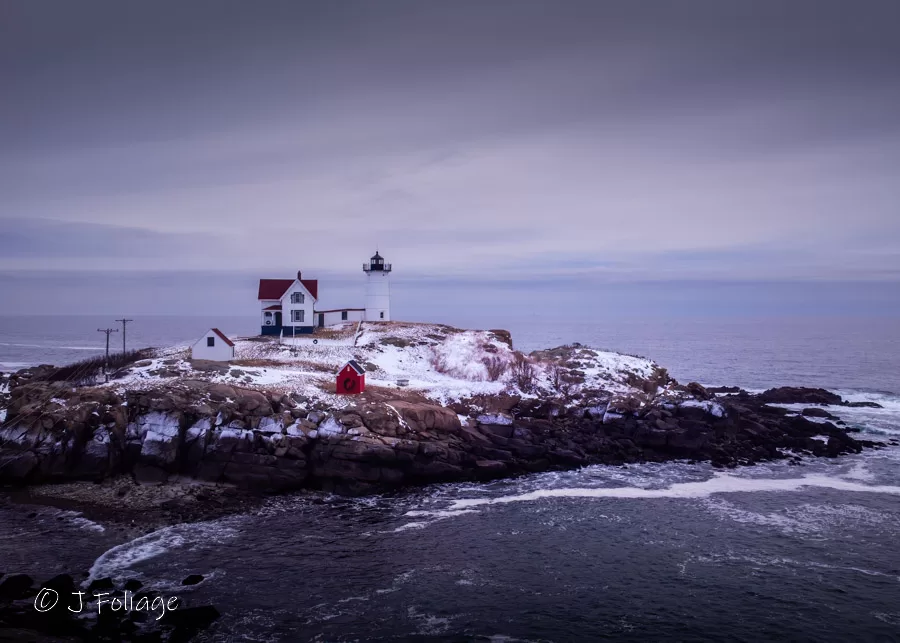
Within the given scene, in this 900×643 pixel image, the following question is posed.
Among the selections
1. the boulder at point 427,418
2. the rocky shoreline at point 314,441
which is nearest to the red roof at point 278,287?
the rocky shoreline at point 314,441

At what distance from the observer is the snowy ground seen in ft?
141

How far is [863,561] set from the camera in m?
25.1

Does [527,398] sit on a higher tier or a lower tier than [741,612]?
higher

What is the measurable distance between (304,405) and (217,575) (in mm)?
16103

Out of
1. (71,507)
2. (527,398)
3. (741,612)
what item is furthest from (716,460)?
(71,507)

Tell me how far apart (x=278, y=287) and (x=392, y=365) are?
57.4ft

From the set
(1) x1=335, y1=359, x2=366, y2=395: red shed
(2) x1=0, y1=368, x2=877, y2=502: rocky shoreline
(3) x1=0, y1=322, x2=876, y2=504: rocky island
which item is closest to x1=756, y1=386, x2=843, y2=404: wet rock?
(3) x1=0, y1=322, x2=876, y2=504: rocky island

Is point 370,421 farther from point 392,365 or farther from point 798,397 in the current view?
point 798,397

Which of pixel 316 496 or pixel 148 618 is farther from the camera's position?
pixel 316 496

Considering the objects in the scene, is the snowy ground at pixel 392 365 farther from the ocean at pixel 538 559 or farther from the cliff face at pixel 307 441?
the ocean at pixel 538 559

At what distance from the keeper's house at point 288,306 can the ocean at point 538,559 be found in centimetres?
3215

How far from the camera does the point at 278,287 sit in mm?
63281

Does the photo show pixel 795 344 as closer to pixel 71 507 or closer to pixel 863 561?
pixel 863 561

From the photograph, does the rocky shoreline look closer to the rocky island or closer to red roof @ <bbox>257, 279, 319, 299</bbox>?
the rocky island
